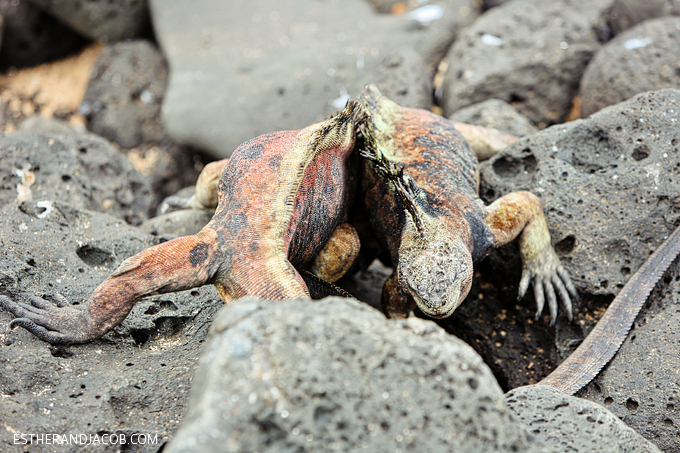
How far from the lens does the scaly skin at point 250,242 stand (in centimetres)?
253

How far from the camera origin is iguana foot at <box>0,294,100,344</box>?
2.57 meters

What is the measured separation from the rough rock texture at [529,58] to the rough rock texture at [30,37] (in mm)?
5557

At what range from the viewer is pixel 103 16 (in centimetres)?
707

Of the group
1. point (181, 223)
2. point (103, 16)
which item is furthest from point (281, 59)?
point (181, 223)

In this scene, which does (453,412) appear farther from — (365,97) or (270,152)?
(365,97)

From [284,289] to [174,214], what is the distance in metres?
1.72

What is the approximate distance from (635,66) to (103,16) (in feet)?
19.9

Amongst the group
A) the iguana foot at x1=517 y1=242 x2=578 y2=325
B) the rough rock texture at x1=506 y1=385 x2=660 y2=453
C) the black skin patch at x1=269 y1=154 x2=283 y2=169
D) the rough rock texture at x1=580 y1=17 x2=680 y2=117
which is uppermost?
the black skin patch at x1=269 y1=154 x2=283 y2=169

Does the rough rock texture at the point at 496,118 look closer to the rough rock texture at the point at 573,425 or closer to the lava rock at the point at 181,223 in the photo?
the lava rock at the point at 181,223

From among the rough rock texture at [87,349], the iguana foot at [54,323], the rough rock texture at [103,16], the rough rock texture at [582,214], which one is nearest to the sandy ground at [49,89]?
the rough rock texture at [103,16]

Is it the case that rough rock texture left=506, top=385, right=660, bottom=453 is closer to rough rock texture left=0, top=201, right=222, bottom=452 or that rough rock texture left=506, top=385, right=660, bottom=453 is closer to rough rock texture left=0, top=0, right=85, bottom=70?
rough rock texture left=0, top=201, right=222, bottom=452

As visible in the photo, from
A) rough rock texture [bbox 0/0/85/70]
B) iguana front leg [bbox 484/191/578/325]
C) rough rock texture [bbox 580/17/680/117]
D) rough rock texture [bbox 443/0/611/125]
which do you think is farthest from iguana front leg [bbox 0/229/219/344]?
rough rock texture [bbox 0/0/85/70]

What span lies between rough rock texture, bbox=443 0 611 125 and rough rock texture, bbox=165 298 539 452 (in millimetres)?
3801

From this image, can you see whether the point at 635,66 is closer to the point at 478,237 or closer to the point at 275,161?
the point at 478,237
